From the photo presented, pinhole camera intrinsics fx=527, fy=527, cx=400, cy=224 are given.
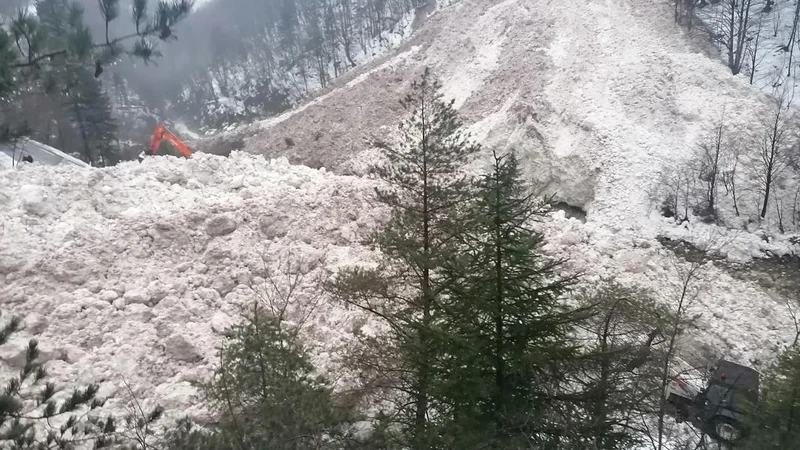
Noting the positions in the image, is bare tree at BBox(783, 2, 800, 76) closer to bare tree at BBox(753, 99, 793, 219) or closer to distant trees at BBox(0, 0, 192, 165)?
bare tree at BBox(753, 99, 793, 219)

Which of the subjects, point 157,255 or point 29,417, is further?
point 157,255

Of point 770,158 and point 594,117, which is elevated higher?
point 594,117

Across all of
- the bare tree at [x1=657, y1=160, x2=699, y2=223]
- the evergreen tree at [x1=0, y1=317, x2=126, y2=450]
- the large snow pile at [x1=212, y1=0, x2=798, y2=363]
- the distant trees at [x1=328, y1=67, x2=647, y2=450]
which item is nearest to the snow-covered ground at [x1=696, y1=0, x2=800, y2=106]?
the large snow pile at [x1=212, y1=0, x2=798, y2=363]

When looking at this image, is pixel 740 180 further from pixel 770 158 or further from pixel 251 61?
pixel 251 61

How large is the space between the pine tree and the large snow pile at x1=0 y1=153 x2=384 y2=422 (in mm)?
2695

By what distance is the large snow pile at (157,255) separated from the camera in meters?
8.96

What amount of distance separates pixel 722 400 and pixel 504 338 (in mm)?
3415

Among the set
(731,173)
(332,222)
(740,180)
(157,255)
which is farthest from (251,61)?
(740,180)

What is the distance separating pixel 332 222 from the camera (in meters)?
12.9

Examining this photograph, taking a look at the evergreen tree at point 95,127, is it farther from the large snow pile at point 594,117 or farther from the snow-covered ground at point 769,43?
the snow-covered ground at point 769,43

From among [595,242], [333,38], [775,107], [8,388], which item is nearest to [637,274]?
[595,242]

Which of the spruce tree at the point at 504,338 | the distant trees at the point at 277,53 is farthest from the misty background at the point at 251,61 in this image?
the spruce tree at the point at 504,338

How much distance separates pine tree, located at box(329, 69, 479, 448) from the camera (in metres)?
6.64

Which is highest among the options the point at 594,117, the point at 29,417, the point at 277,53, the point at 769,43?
the point at 277,53
